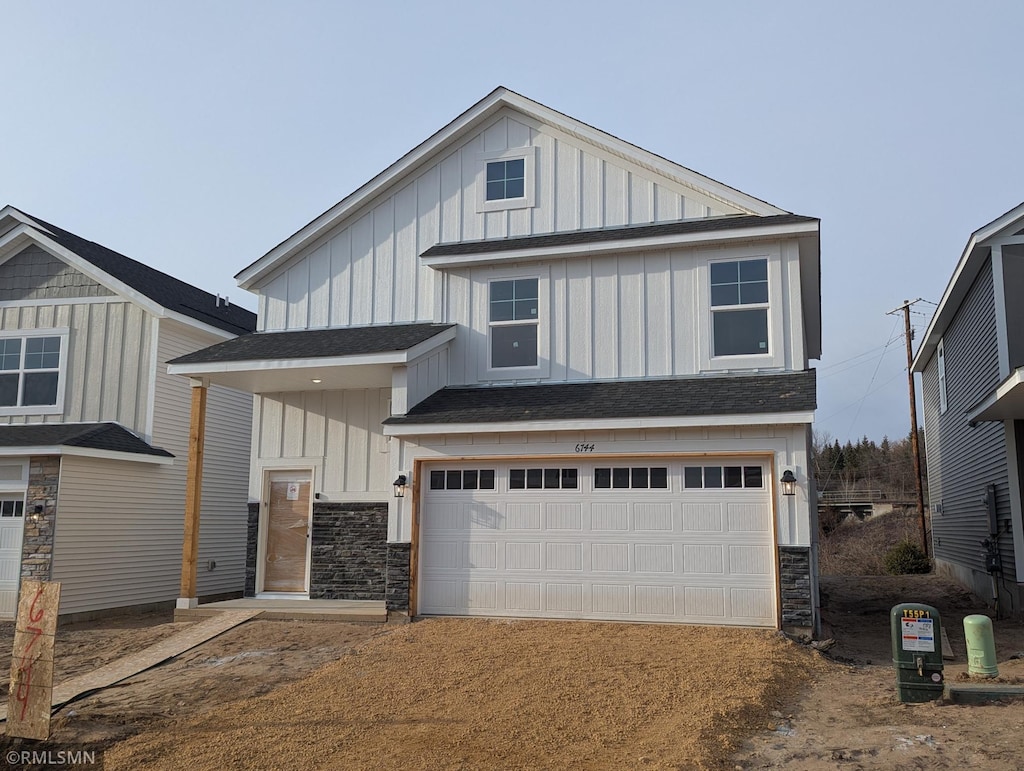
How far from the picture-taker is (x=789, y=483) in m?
Result: 10.8

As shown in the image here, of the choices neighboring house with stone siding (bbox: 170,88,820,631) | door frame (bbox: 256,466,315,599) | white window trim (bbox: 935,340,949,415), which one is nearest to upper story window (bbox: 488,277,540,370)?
neighboring house with stone siding (bbox: 170,88,820,631)

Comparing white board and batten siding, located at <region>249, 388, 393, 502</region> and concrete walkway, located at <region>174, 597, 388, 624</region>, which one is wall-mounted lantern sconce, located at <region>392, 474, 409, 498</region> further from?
concrete walkway, located at <region>174, 597, 388, 624</region>

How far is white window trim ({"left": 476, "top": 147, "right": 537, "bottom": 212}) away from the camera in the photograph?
1411 cm

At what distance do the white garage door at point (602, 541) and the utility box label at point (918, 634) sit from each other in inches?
116

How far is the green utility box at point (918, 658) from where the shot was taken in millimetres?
7812

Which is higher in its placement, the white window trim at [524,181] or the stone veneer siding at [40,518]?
the white window trim at [524,181]

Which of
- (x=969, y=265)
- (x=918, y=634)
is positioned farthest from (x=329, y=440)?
(x=969, y=265)

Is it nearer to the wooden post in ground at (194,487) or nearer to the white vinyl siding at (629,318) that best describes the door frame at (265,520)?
the wooden post in ground at (194,487)

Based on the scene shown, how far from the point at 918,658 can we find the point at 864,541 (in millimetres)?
29706

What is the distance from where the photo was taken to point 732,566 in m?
11.1

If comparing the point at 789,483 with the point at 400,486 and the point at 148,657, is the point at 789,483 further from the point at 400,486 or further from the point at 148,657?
the point at 148,657
